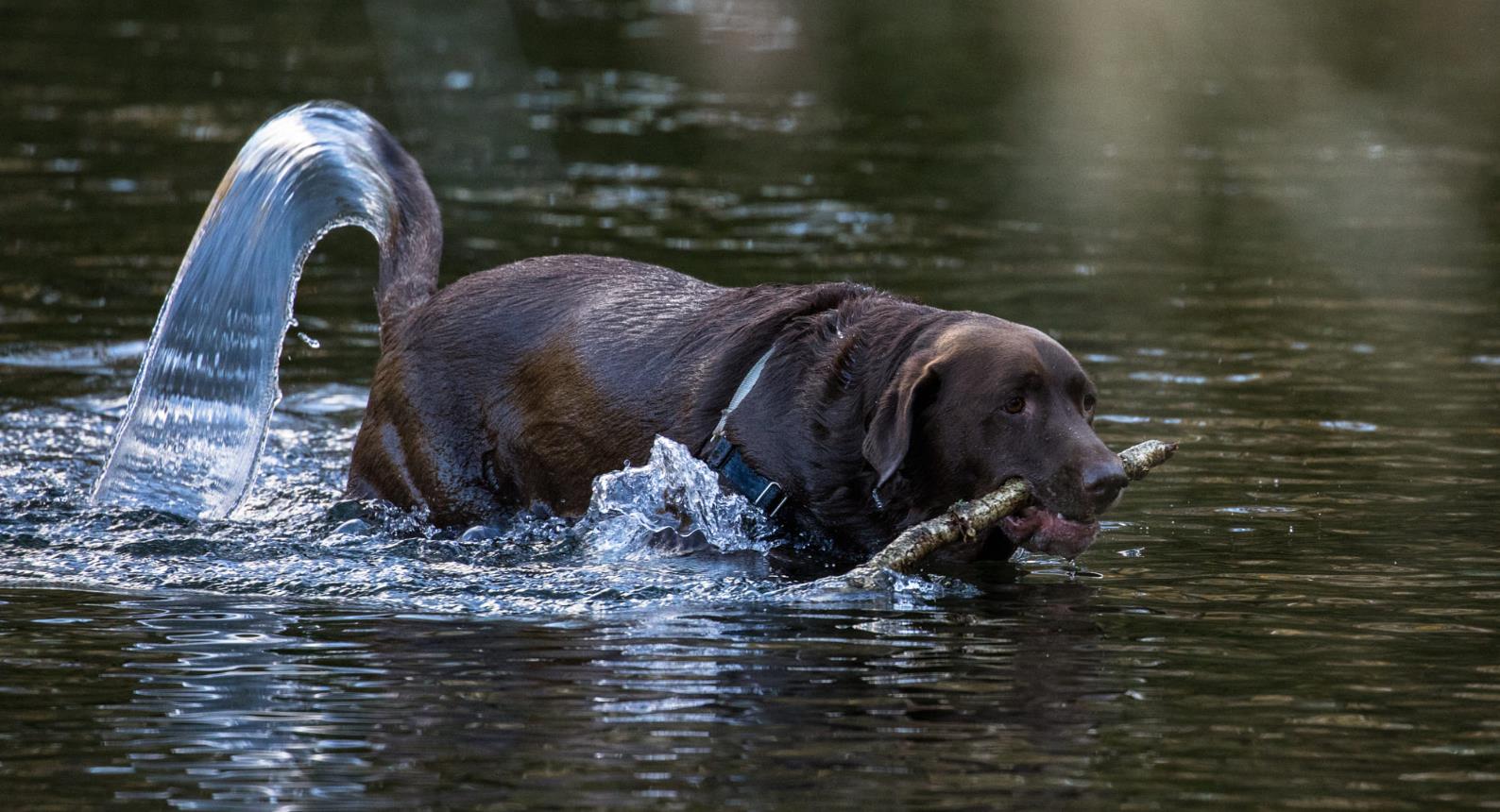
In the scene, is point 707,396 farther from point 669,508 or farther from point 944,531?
point 944,531

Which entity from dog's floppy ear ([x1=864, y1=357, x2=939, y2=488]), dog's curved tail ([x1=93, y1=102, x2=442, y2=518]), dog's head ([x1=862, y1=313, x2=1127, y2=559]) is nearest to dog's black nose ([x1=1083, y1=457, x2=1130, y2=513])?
dog's head ([x1=862, y1=313, x2=1127, y2=559])

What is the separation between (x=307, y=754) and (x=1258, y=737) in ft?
7.68

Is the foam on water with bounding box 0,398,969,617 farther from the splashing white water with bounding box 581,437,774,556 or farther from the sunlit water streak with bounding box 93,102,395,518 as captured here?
the sunlit water streak with bounding box 93,102,395,518

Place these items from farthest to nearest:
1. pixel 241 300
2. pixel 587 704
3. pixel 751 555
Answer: pixel 241 300 < pixel 751 555 < pixel 587 704

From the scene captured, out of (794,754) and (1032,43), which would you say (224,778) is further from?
(1032,43)

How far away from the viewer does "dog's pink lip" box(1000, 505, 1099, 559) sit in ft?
22.1

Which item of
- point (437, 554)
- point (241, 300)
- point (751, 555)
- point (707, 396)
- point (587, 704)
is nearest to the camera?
point (587, 704)

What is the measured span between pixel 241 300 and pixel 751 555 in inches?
100

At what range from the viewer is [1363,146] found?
730 inches

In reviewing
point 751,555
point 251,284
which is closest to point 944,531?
point 751,555

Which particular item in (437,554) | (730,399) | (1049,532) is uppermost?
(730,399)

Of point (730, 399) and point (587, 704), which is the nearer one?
point (587, 704)

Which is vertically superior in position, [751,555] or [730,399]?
[730,399]

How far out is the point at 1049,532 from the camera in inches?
267
